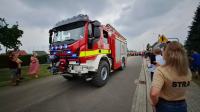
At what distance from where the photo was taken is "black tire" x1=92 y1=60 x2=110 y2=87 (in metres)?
8.77

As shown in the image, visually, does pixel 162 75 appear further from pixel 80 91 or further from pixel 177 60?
pixel 80 91

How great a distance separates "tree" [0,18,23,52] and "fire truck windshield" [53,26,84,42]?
24797 millimetres

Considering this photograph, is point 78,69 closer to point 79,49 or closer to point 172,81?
point 79,49

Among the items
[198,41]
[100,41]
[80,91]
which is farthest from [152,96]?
[198,41]

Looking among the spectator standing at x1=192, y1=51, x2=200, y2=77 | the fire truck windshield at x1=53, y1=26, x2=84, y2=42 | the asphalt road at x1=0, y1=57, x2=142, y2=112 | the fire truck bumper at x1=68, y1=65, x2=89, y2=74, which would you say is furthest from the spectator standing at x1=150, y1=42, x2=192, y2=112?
the spectator standing at x1=192, y1=51, x2=200, y2=77

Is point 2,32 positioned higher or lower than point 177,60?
higher

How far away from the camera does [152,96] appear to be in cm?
274

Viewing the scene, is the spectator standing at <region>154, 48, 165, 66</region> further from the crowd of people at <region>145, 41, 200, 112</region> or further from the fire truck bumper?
the crowd of people at <region>145, 41, 200, 112</region>

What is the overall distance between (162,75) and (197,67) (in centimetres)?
960

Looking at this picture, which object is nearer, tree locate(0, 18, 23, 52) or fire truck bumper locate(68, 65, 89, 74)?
fire truck bumper locate(68, 65, 89, 74)

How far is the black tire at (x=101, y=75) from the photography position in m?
8.77

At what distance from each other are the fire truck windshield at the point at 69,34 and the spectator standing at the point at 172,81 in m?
5.90

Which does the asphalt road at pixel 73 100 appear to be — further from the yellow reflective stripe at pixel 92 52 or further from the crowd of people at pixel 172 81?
the crowd of people at pixel 172 81

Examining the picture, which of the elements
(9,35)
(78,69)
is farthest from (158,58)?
(9,35)
